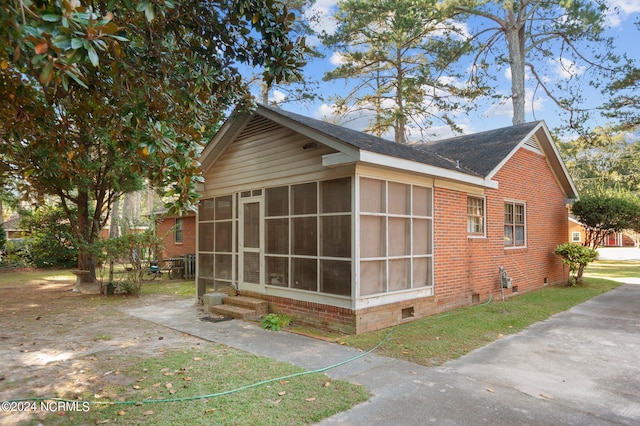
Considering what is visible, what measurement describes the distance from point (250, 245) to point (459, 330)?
4.82 metres

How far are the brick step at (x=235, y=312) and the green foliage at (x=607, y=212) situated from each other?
41.5 ft

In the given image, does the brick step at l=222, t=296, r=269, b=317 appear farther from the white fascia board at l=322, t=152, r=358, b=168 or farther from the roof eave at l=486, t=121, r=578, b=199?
the roof eave at l=486, t=121, r=578, b=199

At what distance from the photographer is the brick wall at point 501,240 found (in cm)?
863

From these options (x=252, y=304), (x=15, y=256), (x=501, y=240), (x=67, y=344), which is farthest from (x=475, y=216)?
(x=15, y=256)

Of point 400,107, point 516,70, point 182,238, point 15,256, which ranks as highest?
point 516,70

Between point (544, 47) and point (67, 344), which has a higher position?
point (544, 47)

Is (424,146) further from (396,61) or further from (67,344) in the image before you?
(67,344)

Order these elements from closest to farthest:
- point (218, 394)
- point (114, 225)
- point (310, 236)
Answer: point (218, 394) < point (310, 236) < point (114, 225)

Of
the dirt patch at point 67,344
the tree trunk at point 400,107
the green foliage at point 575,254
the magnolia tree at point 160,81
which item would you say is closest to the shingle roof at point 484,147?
the green foliage at point 575,254

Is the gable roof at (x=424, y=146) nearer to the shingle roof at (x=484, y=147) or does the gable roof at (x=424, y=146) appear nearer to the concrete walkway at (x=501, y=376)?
the shingle roof at (x=484, y=147)

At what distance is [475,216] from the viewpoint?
386 inches

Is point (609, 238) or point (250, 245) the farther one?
point (609, 238)

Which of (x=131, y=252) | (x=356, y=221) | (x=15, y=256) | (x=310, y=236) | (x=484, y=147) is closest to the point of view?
(x=356, y=221)

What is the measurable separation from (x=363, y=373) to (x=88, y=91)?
5.27 meters
